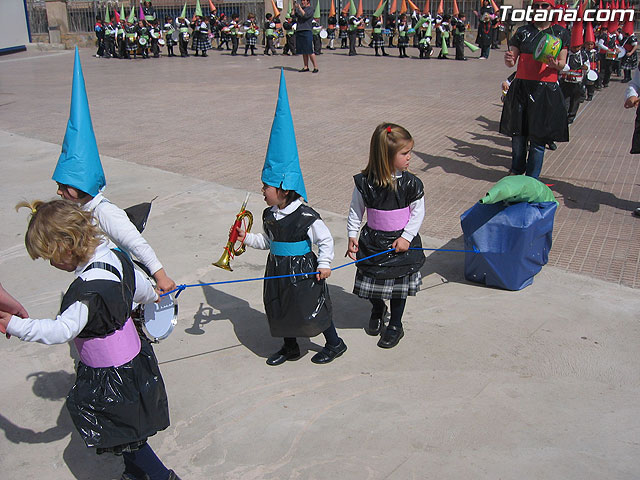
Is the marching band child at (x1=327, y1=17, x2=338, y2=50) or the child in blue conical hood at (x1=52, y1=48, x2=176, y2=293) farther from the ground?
the marching band child at (x1=327, y1=17, x2=338, y2=50)

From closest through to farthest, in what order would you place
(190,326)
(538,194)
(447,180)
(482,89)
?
1. (190,326)
2. (538,194)
3. (447,180)
4. (482,89)

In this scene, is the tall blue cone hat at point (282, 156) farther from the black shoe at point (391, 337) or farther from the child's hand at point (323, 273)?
the black shoe at point (391, 337)

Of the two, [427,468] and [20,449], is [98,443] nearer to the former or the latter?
[20,449]

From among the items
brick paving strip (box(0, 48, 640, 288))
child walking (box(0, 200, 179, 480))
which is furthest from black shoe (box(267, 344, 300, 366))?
brick paving strip (box(0, 48, 640, 288))

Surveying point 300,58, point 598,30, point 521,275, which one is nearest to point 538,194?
point 521,275

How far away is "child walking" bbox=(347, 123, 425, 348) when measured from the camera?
3.65 metres

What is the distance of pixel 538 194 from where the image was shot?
4.60m

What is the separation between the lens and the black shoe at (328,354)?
3785 millimetres

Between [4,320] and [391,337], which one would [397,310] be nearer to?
[391,337]

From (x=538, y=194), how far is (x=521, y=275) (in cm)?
62

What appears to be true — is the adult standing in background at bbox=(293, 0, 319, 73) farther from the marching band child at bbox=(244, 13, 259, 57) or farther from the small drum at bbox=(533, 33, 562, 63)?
the small drum at bbox=(533, 33, 562, 63)

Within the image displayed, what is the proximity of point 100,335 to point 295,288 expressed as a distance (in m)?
1.26

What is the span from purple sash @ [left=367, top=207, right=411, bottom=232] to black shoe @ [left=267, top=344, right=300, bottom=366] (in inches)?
36.5

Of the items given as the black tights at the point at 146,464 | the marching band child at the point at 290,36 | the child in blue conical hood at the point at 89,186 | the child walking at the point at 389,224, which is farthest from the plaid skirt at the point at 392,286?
the marching band child at the point at 290,36
